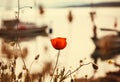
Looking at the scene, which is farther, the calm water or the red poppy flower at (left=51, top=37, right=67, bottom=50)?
the calm water

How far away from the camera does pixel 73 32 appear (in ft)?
4.91

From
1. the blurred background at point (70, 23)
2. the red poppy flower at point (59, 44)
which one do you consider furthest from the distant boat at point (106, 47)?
the red poppy flower at point (59, 44)

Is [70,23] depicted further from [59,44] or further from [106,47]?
[59,44]

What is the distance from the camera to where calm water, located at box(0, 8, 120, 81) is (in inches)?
57.8

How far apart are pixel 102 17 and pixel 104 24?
37 millimetres

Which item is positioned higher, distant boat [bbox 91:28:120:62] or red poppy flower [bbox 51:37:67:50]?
red poppy flower [bbox 51:37:67:50]

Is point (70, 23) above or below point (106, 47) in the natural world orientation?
above

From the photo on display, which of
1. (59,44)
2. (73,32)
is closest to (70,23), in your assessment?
(73,32)

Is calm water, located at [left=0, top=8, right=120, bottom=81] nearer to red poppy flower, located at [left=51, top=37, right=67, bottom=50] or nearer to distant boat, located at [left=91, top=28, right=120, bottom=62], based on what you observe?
distant boat, located at [left=91, top=28, right=120, bottom=62]

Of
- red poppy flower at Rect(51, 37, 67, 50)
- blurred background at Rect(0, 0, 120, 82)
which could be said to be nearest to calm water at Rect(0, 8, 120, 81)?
blurred background at Rect(0, 0, 120, 82)

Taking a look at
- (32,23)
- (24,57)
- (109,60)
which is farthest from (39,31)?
(109,60)

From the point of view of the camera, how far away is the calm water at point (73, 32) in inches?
57.8

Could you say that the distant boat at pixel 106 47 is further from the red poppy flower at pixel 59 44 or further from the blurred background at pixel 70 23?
the red poppy flower at pixel 59 44

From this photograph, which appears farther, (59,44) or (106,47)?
(106,47)
